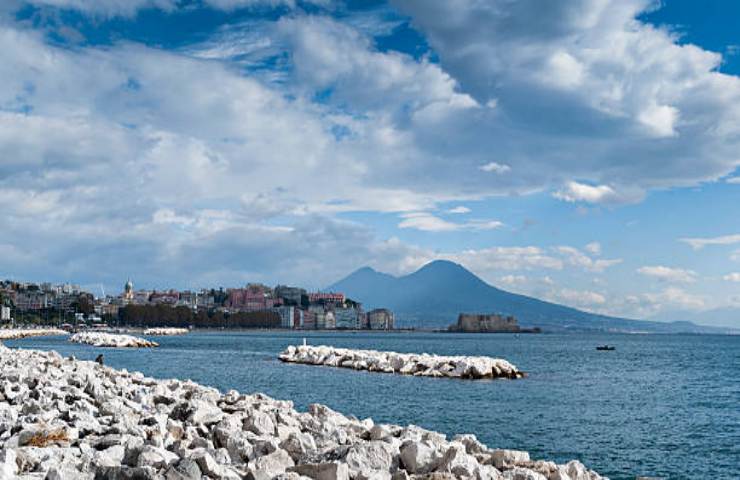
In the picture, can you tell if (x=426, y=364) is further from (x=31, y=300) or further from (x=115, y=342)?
(x=31, y=300)

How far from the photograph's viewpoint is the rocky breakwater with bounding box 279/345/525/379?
1235 inches

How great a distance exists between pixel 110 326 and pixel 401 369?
149272 mm

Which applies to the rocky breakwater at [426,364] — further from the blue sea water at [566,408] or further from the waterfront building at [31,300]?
the waterfront building at [31,300]

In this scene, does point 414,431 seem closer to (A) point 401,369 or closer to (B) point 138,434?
(B) point 138,434

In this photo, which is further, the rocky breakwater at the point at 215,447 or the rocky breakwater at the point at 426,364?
the rocky breakwater at the point at 426,364

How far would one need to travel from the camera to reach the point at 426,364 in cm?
3331

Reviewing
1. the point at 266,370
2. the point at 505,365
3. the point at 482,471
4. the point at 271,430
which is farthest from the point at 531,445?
the point at 266,370

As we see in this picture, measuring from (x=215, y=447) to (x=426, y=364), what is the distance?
25625mm

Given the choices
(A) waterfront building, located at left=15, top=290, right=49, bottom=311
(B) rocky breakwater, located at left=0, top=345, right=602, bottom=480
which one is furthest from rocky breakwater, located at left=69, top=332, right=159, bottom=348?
(A) waterfront building, located at left=15, top=290, right=49, bottom=311

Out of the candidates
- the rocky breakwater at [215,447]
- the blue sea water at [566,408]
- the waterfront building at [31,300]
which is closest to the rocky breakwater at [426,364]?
the blue sea water at [566,408]

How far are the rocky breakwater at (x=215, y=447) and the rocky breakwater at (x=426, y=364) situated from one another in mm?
19552

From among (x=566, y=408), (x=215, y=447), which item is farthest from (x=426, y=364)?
(x=215, y=447)

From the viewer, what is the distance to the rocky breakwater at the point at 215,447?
19.6 ft

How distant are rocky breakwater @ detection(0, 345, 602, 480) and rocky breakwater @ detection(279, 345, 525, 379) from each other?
19.6 metres
